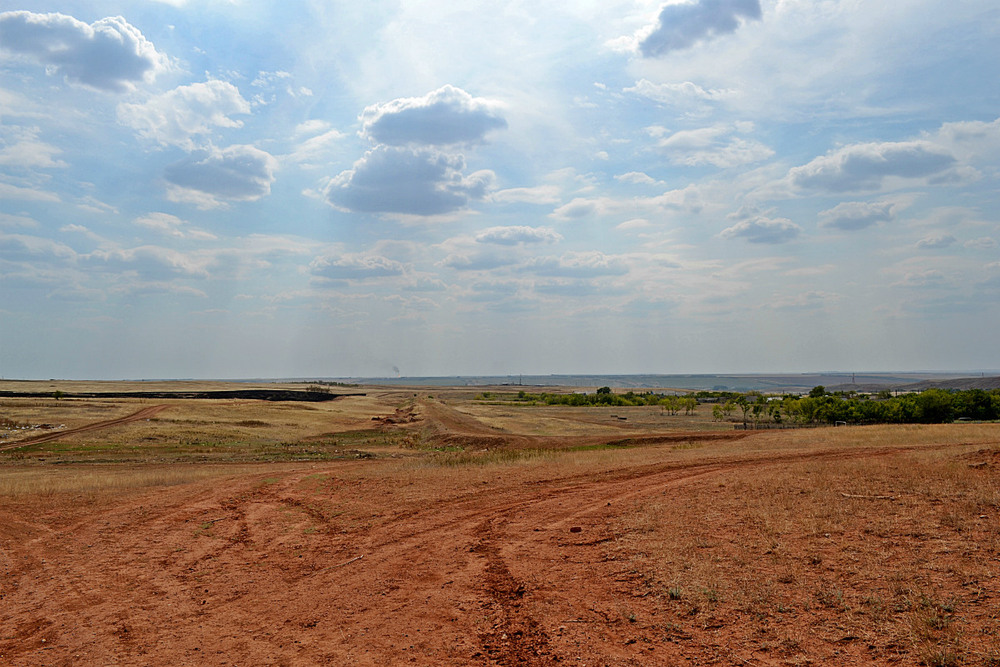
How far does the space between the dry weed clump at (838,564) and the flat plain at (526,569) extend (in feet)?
0.14

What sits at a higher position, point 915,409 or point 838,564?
point 838,564

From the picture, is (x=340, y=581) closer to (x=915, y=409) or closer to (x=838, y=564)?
(x=838, y=564)

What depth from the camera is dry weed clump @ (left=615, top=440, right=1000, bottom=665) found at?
8.41 m

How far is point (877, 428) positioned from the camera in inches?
1746

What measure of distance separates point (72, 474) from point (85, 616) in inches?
1004

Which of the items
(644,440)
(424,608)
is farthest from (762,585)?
(644,440)

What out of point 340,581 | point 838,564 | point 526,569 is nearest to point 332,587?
point 340,581

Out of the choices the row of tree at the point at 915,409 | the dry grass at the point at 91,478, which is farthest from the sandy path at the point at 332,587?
the row of tree at the point at 915,409

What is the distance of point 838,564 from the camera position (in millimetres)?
10938

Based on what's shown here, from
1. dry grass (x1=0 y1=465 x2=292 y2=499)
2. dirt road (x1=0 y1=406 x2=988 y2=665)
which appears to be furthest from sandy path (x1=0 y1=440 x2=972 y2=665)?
dry grass (x1=0 y1=465 x2=292 y2=499)

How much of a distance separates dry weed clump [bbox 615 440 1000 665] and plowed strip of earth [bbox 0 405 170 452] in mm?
54888

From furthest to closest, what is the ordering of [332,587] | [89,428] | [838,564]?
[89,428], [332,587], [838,564]

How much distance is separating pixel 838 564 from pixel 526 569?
5685 millimetres

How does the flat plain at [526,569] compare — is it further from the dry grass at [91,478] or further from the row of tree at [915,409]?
the row of tree at [915,409]
